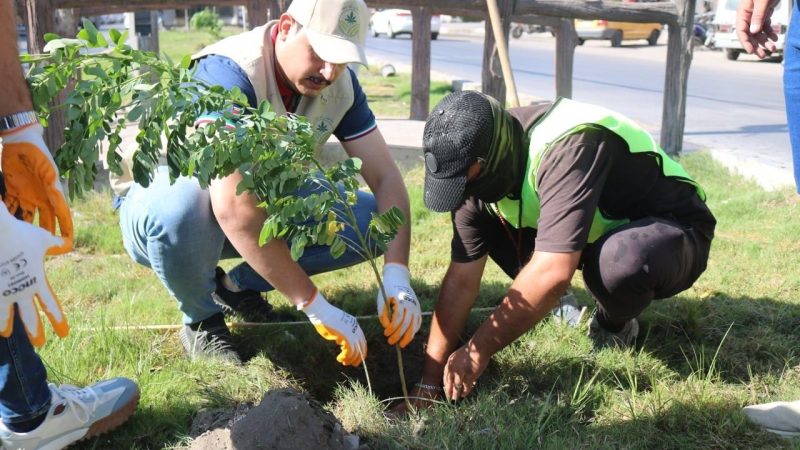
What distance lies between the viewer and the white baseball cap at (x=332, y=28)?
253 centimetres

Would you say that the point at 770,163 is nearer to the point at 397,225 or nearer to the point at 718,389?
the point at 718,389

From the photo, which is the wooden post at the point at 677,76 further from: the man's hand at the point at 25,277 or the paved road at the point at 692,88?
the man's hand at the point at 25,277

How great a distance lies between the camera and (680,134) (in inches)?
268

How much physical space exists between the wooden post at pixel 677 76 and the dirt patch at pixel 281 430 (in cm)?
535

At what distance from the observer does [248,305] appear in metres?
3.29

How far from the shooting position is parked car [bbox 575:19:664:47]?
68.9ft

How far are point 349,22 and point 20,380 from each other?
1.46 m

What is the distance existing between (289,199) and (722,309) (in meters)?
2.00

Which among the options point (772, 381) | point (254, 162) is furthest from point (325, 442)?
point (772, 381)

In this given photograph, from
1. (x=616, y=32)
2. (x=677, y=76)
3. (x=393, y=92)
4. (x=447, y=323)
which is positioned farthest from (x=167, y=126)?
(x=616, y=32)

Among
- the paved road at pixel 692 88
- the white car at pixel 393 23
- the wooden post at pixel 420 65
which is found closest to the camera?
the paved road at pixel 692 88

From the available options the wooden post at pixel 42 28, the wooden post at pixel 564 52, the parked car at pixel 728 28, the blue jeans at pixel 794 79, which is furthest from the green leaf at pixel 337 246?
the parked car at pixel 728 28

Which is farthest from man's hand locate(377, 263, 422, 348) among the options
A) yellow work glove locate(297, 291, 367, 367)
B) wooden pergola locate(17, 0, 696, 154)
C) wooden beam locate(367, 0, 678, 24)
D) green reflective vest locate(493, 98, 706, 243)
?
wooden beam locate(367, 0, 678, 24)

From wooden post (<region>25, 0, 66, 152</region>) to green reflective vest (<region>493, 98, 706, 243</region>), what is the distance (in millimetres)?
3631
